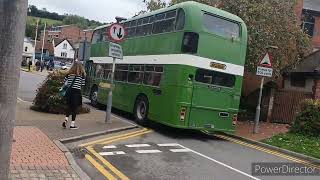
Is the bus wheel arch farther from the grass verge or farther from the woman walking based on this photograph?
the grass verge

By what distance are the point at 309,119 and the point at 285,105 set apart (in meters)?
6.93

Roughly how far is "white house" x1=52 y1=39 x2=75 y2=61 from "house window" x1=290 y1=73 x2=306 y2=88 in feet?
281

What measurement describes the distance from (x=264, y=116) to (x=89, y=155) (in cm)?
1537

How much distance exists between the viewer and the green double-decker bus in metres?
15.3

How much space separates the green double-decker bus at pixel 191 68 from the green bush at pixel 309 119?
273 centimetres

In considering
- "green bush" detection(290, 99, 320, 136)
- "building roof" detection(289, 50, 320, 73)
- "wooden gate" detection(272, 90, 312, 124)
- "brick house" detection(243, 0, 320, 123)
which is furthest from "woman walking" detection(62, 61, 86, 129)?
"building roof" detection(289, 50, 320, 73)

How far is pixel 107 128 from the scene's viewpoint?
1509 centimetres

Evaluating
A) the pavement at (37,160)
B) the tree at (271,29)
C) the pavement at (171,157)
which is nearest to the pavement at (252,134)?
the pavement at (171,157)

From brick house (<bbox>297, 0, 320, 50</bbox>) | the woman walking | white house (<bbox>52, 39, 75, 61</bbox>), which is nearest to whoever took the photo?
the woman walking

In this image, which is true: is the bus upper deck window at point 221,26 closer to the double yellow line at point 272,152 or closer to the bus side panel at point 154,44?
the bus side panel at point 154,44

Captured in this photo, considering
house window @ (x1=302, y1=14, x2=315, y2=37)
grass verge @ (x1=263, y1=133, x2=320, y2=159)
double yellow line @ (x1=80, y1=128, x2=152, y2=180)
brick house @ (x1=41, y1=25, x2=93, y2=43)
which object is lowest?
double yellow line @ (x1=80, y1=128, x2=152, y2=180)

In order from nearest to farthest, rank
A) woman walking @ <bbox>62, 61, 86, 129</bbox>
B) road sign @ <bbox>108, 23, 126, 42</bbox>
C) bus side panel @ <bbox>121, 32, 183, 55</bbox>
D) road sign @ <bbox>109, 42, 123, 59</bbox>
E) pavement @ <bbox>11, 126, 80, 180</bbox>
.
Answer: pavement @ <bbox>11, 126, 80, 180</bbox> < woman walking @ <bbox>62, 61, 86, 129</bbox> < bus side panel @ <bbox>121, 32, 183, 55</bbox> < road sign @ <bbox>108, 23, 126, 42</bbox> < road sign @ <bbox>109, 42, 123, 59</bbox>

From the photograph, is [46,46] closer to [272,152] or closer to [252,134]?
[252,134]

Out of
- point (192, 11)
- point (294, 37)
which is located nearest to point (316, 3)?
point (294, 37)
